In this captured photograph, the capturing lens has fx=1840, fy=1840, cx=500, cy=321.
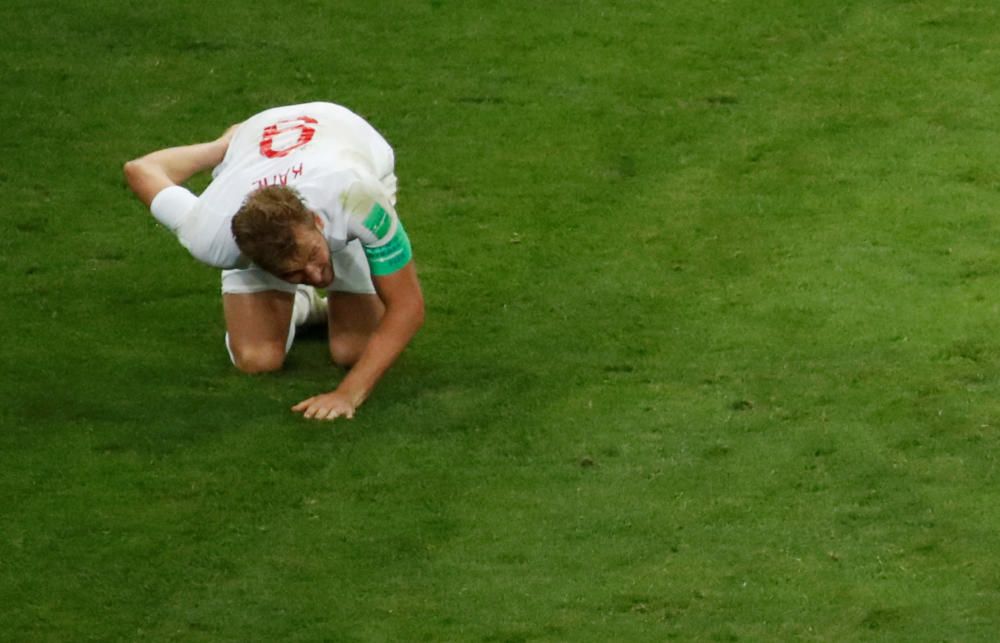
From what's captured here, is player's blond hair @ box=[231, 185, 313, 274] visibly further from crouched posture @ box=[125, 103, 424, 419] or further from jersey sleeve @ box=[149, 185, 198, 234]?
jersey sleeve @ box=[149, 185, 198, 234]

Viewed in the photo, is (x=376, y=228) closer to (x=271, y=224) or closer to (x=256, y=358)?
(x=271, y=224)

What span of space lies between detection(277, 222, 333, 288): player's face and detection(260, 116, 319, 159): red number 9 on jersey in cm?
43

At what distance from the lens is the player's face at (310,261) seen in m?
4.27

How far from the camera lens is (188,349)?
16.2 feet

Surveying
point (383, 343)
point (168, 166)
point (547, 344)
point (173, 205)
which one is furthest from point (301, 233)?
point (547, 344)

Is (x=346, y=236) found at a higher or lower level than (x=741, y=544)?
higher

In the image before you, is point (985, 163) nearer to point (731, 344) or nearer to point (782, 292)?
point (782, 292)

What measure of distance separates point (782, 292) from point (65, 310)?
200 cm

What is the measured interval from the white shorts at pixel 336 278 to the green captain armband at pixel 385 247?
0.36 meters

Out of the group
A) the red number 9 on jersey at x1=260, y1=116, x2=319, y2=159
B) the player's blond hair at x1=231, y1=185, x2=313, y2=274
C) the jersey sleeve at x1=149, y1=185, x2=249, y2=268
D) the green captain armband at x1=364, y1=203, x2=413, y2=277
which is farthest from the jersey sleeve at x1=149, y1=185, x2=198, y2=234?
the green captain armband at x1=364, y1=203, x2=413, y2=277

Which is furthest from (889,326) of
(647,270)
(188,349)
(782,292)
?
(188,349)

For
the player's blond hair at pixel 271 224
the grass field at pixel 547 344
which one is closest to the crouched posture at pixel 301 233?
the player's blond hair at pixel 271 224

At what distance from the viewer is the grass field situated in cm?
373

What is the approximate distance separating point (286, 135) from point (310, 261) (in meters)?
0.62
